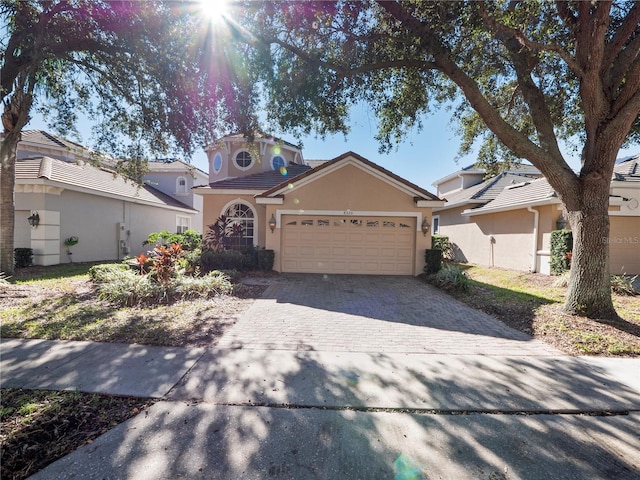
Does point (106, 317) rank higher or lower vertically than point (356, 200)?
lower

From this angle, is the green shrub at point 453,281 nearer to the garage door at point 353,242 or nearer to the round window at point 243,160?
the garage door at point 353,242

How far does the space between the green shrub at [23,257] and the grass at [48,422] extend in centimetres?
1110

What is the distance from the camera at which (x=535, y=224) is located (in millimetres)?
12211

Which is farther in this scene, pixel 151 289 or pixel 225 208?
pixel 225 208

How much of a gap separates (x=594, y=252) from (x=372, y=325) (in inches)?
191

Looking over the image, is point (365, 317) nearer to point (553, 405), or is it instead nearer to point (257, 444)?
point (553, 405)

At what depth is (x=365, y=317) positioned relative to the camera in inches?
243

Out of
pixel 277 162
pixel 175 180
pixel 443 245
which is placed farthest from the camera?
pixel 175 180

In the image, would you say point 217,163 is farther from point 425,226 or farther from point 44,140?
point 425,226

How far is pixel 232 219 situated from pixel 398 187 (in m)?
7.34

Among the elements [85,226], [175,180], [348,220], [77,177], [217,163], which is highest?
[217,163]

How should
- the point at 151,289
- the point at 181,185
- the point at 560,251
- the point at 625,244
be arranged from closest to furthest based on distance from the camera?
A: the point at 151,289 < the point at 560,251 < the point at 625,244 < the point at 181,185

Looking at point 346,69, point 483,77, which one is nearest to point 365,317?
point 346,69

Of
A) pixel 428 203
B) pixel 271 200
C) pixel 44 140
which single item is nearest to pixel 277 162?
pixel 271 200
